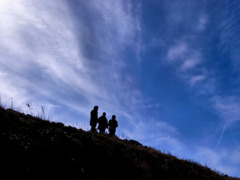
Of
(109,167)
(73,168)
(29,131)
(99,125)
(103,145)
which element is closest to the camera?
(73,168)

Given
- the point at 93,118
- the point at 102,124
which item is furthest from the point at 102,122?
the point at 93,118

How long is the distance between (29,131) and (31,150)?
180cm

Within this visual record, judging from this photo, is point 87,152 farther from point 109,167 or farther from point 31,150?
point 31,150

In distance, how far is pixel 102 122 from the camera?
1517 cm

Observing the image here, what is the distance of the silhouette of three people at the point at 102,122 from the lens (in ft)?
48.5

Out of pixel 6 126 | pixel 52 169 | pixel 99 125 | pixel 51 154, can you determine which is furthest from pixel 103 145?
pixel 99 125

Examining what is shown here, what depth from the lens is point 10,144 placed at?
6070 millimetres

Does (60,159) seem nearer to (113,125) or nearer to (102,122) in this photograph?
(102,122)

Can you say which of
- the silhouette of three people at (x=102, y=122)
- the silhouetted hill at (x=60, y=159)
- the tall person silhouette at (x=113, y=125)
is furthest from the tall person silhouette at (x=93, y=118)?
the silhouetted hill at (x=60, y=159)

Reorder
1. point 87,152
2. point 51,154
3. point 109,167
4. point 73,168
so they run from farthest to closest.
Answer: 1. point 87,152
2. point 109,167
3. point 51,154
4. point 73,168

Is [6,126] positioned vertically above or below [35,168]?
above

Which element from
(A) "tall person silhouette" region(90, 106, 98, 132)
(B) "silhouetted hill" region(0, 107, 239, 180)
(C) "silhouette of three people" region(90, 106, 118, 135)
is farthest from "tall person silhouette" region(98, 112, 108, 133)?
(B) "silhouetted hill" region(0, 107, 239, 180)

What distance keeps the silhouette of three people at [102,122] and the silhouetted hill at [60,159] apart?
227 inches

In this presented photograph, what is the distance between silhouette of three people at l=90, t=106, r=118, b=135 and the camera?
48.5ft
